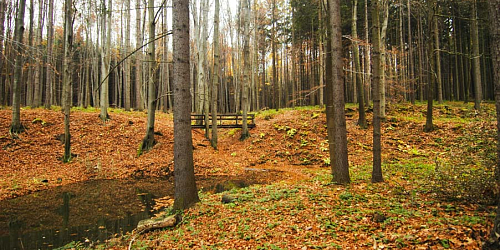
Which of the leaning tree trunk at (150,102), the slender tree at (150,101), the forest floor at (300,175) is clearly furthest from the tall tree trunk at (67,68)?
the slender tree at (150,101)

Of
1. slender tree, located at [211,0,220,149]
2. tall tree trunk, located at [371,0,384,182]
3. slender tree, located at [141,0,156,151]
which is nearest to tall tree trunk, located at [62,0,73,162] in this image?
slender tree, located at [141,0,156,151]

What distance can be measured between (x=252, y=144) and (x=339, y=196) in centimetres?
1055

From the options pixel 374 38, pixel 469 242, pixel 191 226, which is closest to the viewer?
pixel 469 242

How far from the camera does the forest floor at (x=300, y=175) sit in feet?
13.9

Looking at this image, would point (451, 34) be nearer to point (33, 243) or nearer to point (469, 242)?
point (469, 242)

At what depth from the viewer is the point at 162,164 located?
12.5 m

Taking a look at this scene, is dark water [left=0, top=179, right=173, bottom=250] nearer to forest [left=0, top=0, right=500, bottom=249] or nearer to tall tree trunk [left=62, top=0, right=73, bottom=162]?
forest [left=0, top=0, right=500, bottom=249]

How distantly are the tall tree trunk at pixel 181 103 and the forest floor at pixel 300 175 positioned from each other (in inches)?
25.8

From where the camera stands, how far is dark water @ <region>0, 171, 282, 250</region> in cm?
553

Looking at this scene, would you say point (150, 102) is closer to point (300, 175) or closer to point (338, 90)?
point (300, 175)

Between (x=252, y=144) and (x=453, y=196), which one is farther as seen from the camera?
(x=252, y=144)

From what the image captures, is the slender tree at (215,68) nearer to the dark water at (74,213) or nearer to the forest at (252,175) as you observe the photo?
the forest at (252,175)

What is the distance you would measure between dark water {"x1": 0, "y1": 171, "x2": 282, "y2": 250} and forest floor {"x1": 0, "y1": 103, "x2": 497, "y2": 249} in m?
0.68

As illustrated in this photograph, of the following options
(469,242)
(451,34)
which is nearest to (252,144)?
(469,242)
